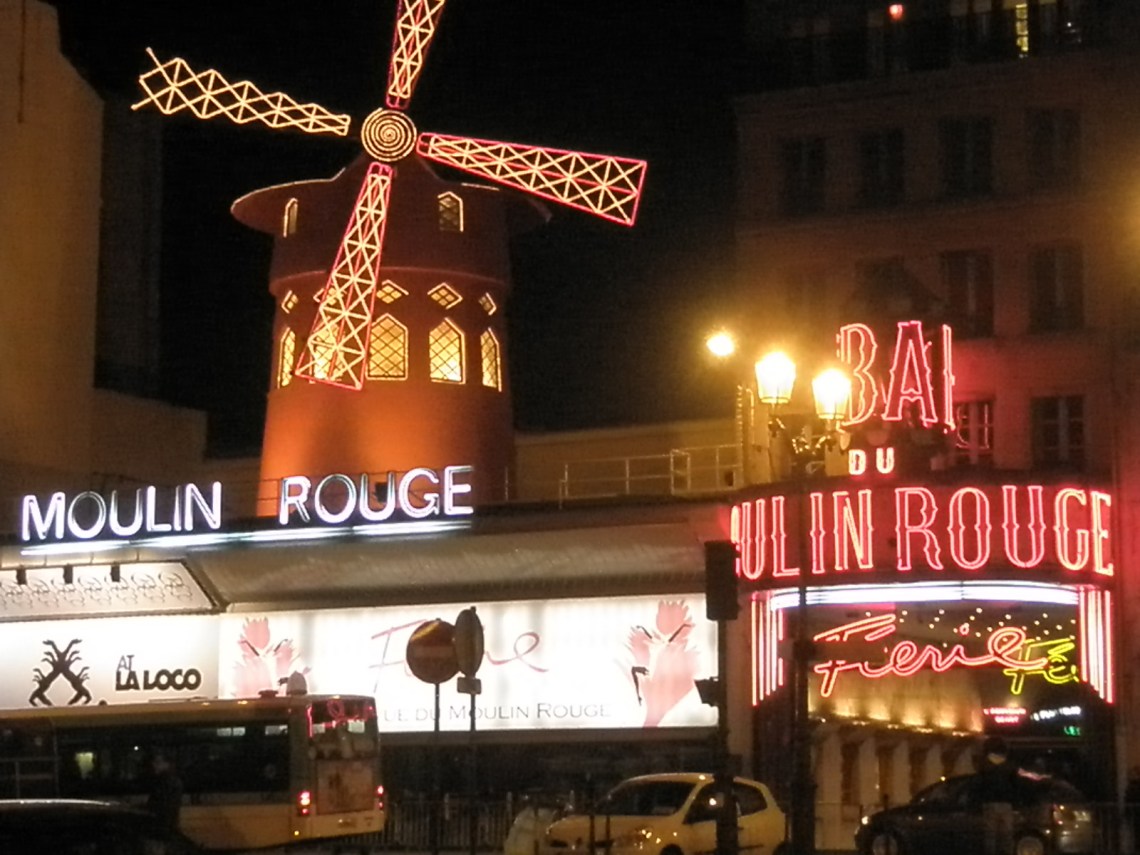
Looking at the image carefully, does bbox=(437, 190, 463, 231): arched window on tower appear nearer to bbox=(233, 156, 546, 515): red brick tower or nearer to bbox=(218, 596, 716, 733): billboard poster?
bbox=(233, 156, 546, 515): red brick tower

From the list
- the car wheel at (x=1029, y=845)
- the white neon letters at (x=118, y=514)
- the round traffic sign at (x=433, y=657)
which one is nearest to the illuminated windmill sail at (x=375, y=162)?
the white neon letters at (x=118, y=514)

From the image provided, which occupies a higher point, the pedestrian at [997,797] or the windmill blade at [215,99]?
the windmill blade at [215,99]

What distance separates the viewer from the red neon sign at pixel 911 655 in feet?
71.1

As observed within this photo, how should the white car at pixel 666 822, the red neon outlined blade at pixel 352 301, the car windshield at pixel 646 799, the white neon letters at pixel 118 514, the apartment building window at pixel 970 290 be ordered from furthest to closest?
the red neon outlined blade at pixel 352 301
the white neon letters at pixel 118 514
the apartment building window at pixel 970 290
the car windshield at pixel 646 799
the white car at pixel 666 822

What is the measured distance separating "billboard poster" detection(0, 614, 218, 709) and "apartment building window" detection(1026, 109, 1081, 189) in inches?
459

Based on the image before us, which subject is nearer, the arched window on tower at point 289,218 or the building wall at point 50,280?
the arched window on tower at point 289,218

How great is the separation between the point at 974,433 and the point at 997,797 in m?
6.89

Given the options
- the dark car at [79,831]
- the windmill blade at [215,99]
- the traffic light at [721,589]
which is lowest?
the dark car at [79,831]

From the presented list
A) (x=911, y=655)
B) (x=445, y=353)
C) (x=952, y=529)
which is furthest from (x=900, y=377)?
(x=445, y=353)

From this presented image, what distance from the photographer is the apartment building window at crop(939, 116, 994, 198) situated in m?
24.2

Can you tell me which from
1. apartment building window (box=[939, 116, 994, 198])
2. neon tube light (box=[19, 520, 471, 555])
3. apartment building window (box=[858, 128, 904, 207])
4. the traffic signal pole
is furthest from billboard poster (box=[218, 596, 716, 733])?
the traffic signal pole

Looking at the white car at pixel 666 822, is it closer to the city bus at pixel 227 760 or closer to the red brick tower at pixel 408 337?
the city bus at pixel 227 760

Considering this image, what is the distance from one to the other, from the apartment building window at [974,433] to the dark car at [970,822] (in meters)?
5.64

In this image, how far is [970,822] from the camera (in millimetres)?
17922
